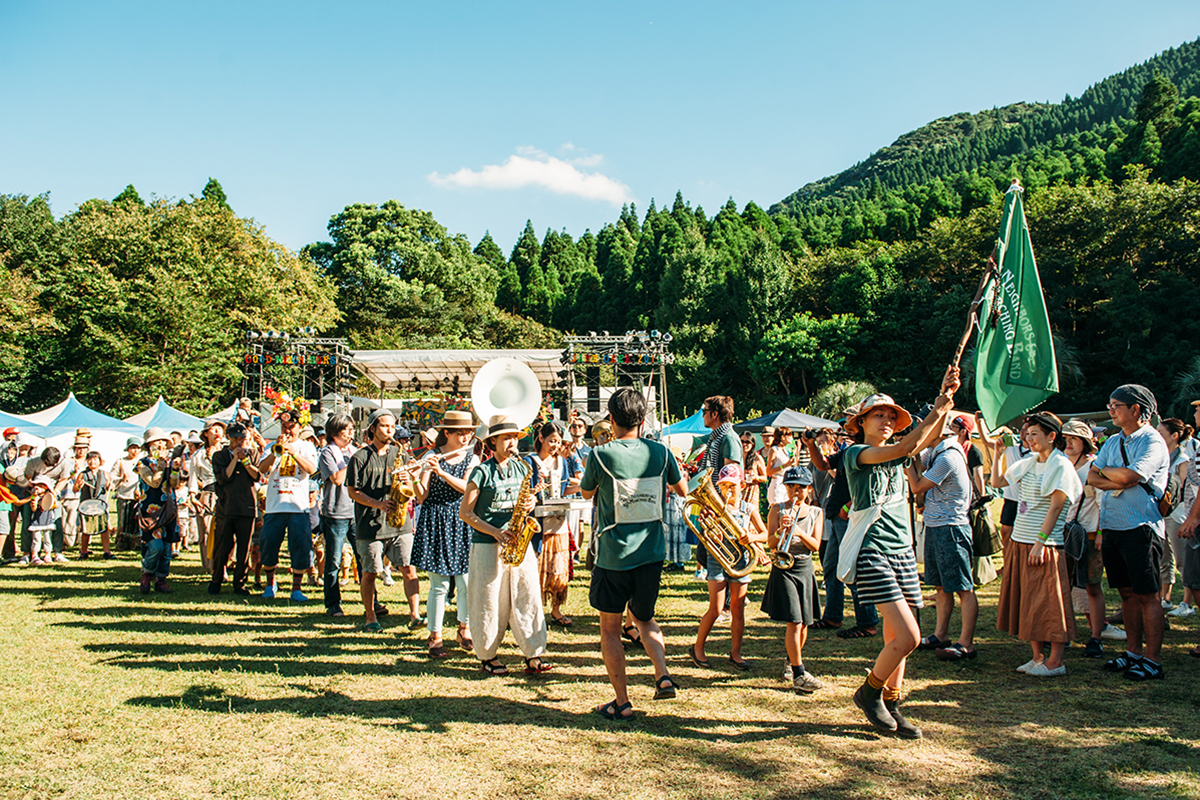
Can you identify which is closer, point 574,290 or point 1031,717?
point 1031,717

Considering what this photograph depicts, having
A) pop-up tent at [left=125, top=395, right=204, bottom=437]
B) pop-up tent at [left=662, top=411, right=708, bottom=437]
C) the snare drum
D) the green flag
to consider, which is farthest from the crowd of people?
pop-up tent at [left=662, top=411, right=708, bottom=437]

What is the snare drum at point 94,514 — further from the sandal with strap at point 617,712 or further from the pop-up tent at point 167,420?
the pop-up tent at point 167,420

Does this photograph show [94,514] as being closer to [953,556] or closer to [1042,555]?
[953,556]

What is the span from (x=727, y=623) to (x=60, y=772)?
192 inches

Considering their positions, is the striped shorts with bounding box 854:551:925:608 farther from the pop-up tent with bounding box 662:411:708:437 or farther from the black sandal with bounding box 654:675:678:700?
the pop-up tent with bounding box 662:411:708:437

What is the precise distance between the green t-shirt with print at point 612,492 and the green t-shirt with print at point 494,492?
971 millimetres

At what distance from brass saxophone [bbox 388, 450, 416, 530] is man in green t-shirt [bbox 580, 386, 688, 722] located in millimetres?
2341

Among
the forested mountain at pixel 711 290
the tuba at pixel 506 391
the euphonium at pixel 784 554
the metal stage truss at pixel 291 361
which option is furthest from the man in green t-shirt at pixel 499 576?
the forested mountain at pixel 711 290

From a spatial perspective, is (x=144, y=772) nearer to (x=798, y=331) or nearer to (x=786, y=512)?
(x=786, y=512)

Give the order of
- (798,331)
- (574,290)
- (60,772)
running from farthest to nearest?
(574,290), (798,331), (60,772)

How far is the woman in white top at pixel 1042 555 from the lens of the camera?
4840mm

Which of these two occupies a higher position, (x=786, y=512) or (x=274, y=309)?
(x=274, y=309)

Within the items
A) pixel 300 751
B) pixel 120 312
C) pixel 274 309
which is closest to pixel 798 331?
pixel 274 309

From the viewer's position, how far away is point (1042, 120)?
125m
